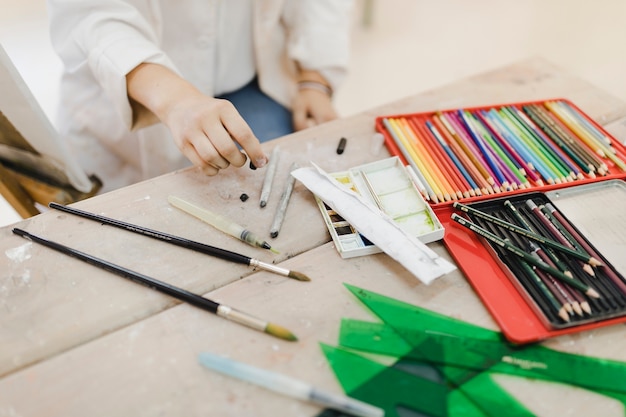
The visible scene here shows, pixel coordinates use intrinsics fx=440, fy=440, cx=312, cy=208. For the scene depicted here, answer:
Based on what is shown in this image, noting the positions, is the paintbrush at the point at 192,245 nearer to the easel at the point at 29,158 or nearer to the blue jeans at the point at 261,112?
the easel at the point at 29,158

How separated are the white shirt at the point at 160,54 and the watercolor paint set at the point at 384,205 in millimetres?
323

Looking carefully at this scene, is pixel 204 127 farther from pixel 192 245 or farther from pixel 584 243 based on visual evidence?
pixel 584 243

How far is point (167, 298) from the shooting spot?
1.44 ft

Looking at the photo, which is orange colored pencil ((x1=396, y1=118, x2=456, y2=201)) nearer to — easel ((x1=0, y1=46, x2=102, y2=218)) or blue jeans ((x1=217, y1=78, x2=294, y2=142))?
blue jeans ((x1=217, y1=78, x2=294, y2=142))

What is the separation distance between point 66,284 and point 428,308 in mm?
367

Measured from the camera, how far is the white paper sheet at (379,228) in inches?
17.7

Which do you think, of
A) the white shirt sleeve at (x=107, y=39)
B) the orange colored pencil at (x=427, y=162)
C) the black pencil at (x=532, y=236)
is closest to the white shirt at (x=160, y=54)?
the white shirt sleeve at (x=107, y=39)

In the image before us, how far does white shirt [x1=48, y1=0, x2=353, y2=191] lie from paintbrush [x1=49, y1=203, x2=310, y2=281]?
0.20 metres

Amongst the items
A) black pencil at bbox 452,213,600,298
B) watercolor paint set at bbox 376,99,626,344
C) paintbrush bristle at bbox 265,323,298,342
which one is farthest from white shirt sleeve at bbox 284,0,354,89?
paintbrush bristle at bbox 265,323,298,342

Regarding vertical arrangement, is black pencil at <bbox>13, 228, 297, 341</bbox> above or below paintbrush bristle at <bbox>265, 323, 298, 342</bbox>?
above

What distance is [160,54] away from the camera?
2.05 feet

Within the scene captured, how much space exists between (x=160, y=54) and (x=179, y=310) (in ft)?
1.26

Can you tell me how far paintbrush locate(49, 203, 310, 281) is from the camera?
46 centimetres

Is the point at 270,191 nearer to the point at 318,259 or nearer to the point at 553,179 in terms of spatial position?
the point at 318,259
